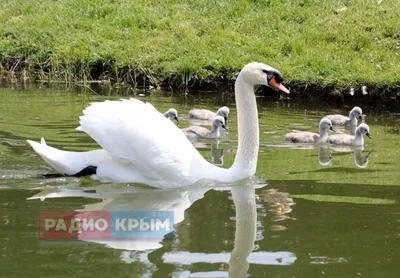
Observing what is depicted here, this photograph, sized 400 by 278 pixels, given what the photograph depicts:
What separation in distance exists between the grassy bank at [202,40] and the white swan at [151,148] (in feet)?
19.3

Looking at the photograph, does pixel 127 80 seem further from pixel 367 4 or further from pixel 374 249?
pixel 374 249

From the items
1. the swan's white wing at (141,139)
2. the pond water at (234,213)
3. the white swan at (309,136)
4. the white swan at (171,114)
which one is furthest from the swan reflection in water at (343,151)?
the swan's white wing at (141,139)

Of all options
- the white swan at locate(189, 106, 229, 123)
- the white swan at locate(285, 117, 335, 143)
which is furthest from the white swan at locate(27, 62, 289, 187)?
the white swan at locate(189, 106, 229, 123)

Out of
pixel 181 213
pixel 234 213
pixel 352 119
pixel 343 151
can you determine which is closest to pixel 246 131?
pixel 234 213

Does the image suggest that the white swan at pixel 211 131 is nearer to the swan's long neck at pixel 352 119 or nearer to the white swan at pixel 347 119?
the white swan at pixel 347 119

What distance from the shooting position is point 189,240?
18.6ft

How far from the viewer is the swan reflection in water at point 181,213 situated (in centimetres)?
527

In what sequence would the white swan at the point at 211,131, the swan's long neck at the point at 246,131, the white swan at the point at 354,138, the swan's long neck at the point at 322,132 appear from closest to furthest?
the swan's long neck at the point at 246,131, the white swan at the point at 354,138, the swan's long neck at the point at 322,132, the white swan at the point at 211,131

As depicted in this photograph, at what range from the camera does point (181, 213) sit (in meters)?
6.47

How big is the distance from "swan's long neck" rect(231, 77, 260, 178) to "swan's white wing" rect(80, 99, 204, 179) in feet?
1.24

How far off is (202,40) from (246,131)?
28.1 ft

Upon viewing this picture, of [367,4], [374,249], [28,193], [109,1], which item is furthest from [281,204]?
[109,1]

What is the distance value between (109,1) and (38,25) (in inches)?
76.7

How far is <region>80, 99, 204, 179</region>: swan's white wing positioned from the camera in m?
7.09
